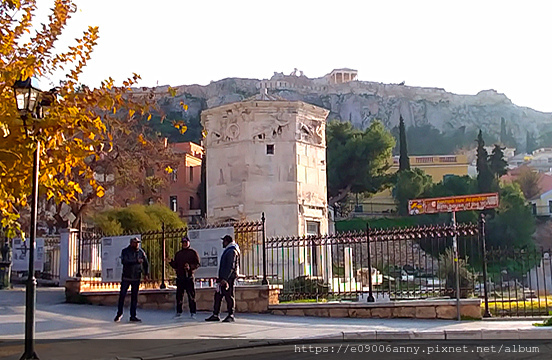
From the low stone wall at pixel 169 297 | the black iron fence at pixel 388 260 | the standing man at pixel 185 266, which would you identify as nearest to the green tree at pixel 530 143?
the black iron fence at pixel 388 260

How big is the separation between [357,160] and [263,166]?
34.1 metres

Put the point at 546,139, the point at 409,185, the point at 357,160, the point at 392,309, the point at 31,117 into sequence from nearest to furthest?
1. the point at 31,117
2. the point at 392,309
3. the point at 357,160
4. the point at 409,185
5. the point at 546,139

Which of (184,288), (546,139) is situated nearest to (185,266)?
(184,288)

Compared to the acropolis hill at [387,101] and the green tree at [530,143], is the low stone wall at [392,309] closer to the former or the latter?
the acropolis hill at [387,101]

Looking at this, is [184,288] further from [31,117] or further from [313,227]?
[313,227]

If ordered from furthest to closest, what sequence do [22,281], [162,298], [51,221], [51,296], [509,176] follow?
[509,176] < [51,221] < [22,281] < [51,296] < [162,298]

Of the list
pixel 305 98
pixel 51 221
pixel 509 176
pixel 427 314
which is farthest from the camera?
pixel 305 98

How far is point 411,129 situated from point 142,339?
520ft

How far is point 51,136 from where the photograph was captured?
9852 mm

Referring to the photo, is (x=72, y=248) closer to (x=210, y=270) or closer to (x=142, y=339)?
(x=210, y=270)

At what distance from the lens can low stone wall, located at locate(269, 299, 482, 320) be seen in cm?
1349

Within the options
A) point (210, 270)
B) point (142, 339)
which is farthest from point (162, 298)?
point (142, 339)

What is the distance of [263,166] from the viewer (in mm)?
28422

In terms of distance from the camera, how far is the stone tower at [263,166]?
28141 mm
